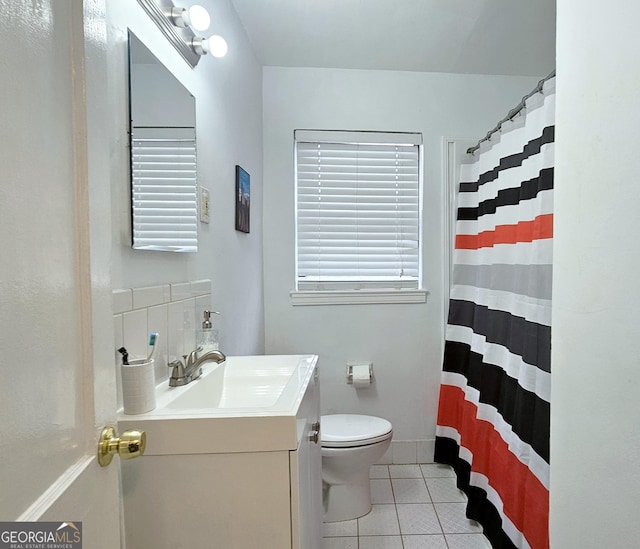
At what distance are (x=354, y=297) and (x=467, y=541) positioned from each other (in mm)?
1310

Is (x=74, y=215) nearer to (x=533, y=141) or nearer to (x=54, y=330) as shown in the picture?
(x=54, y=330)

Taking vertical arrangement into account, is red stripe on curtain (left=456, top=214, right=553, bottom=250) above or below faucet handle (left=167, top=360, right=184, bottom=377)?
above

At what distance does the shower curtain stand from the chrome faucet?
3.75ft

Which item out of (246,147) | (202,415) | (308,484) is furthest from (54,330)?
(246,147)

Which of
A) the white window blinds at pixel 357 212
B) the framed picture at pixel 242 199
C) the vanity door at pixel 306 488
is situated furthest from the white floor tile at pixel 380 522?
the framed picture at pixel 242 199

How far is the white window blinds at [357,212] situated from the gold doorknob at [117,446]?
1773 millimetres

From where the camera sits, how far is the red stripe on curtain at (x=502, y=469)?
4.28 ft

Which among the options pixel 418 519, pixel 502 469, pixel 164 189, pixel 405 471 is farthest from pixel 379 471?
pixel 164 189

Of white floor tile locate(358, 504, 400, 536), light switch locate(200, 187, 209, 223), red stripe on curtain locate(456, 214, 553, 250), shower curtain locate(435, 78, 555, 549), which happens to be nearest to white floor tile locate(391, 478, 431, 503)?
white floor tile locate(358, 504, 400, 536)

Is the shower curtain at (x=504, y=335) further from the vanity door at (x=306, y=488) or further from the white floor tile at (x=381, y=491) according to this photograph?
the vanity door at (x=306, y=488)

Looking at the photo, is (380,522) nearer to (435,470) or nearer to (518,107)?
(435,470)

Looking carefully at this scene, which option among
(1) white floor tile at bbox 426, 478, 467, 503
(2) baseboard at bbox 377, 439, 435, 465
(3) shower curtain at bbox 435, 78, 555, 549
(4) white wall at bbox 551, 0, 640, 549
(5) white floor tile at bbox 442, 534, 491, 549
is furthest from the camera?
(2) baseboard at bbox 377, 439, 435, 465

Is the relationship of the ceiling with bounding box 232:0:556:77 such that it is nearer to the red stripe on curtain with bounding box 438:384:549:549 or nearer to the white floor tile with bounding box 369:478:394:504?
the red stripe on curtain with bounding box 438:384:549:549

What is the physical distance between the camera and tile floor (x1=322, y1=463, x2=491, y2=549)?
1678 millimetres
